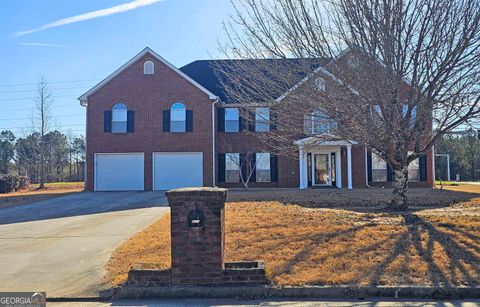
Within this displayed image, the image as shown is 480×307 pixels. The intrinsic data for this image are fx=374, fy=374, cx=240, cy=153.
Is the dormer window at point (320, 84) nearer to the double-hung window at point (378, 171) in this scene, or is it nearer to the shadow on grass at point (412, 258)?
the shadow on grass at point (412, 258)

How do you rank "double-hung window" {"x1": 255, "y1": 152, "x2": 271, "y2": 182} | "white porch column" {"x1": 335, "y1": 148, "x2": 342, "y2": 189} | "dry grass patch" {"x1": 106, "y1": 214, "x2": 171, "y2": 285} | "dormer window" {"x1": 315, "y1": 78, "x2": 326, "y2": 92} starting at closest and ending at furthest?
"dry grass patch" {"x1": 106, "y1": 214, "x2": 171, "y2": 285}, "dormer window" {"x1": 315, "y1": 78, "x2": 326, "y2": 92}, "white porch column" {"x1": 335, "y1": 148, "x2": 342, "y2": 189}, "double-hung window" {"x1": 255, "y1": 152, "x2": 271, "y2": 182}

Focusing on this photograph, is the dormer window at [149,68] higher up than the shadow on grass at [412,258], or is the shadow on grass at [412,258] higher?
the dormer window at [149,68]

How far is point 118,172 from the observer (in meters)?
21.7

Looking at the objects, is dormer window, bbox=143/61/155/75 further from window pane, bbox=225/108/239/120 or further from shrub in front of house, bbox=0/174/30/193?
shrub in front of house, bbox=0/174/30/193

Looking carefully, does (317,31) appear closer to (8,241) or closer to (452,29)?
(452,29)

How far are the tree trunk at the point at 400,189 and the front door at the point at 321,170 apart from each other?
11776 mm

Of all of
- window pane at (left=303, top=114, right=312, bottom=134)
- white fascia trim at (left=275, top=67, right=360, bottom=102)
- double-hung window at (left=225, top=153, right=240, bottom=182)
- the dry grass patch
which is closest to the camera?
the dry grass patch

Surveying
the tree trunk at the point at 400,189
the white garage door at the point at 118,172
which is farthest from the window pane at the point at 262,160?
the tree trunk at the point at 400,189

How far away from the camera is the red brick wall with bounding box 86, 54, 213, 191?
21.5 m

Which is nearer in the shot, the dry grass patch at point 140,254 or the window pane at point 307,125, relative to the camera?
the dry grass patch at point 140,254

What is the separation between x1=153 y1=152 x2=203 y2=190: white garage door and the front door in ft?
22.9

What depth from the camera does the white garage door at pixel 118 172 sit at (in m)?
21.7

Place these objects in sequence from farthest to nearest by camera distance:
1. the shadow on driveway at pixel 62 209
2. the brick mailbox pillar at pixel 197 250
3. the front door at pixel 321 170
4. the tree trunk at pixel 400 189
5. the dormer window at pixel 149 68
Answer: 1. the front door at pixel 321 170
2. the dormer window at pixel 149 68
3. the shadow on driveway at pixel 62 209
4. the tree trunk at pixel 400 189
5. the brick mailbox pillar at pixel 197 250

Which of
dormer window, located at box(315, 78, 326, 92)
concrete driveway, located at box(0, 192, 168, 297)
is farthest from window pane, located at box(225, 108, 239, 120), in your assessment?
dormer window, located at box(315, 78, 326, 92)
